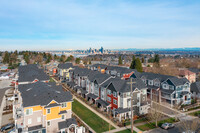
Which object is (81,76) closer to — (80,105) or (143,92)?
A: (80,105)

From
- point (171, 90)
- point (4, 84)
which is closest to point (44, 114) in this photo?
point (171, 90)

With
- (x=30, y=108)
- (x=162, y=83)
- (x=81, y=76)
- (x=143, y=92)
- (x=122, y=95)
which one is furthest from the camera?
(x=81, y=76)

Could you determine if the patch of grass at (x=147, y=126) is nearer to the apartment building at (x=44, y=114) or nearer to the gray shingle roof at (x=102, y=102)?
the gray shingle roof at (x=102, y=102)

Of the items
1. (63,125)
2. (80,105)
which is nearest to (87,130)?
(63,125)

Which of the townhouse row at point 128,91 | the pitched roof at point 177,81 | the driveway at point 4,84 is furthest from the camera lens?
the driveway at point 4,84

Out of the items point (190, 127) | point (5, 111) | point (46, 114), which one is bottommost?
point (5, 111)

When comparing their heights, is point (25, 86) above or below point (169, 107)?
above

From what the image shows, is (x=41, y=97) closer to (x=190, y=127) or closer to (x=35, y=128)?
(x=35, y=128)

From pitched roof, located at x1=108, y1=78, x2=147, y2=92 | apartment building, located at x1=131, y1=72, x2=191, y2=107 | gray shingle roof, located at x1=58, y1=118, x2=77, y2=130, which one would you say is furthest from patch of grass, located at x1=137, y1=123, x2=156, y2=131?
gray shingle roof, located at x1=58, y1=118, x2=77, y2=130

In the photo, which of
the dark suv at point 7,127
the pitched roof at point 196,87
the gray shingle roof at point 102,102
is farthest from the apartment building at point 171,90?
the dark suv at point 7,127
